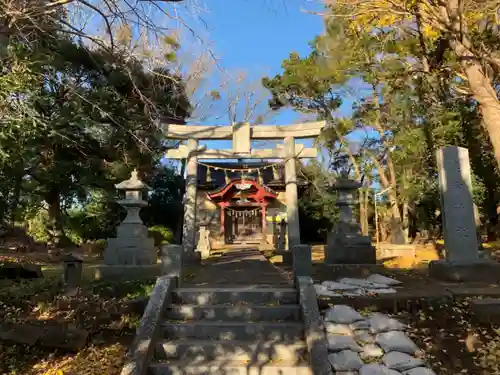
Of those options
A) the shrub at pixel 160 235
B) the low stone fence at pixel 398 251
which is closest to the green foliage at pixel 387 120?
the low stone fence at pixel 398 251

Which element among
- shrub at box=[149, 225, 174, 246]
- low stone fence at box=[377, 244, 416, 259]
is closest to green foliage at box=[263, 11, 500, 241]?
low stone fence at box=[377, 244, 416, 259]

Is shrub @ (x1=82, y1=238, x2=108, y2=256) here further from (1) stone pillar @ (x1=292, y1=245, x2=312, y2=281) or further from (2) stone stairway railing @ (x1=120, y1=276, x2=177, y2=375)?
(1) stone pillar @ (x1=292, y1=245, x2=312, y2=281)

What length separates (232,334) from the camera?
4.84 metres

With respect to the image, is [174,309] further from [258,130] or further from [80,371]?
[258,130]

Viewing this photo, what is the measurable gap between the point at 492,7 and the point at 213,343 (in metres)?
7.04

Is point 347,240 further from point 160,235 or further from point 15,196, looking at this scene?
point 160,235

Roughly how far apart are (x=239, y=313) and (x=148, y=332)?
1216 millimetres

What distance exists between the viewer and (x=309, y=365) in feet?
14.0

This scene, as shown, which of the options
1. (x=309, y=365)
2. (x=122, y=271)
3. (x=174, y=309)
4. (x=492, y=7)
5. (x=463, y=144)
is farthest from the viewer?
(x=463, y=144)

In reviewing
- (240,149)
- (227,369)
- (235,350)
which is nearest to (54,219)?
(240,149)

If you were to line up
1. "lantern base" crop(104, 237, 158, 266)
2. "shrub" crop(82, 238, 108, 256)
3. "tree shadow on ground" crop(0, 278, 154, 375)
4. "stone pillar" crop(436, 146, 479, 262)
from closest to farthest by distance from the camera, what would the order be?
"tree shadow on ground" crop(0, 278, 154, 375), "stone pillar" crop(436, 146, 479, 262), "lantern base" crop(104, 237, 158, 266), "shrub" crop(82, 238, 108, 256)

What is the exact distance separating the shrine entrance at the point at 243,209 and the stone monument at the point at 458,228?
56.3ft

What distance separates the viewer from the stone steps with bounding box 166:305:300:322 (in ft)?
17.0

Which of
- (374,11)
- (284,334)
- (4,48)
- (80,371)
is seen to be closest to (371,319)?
(284,334)
